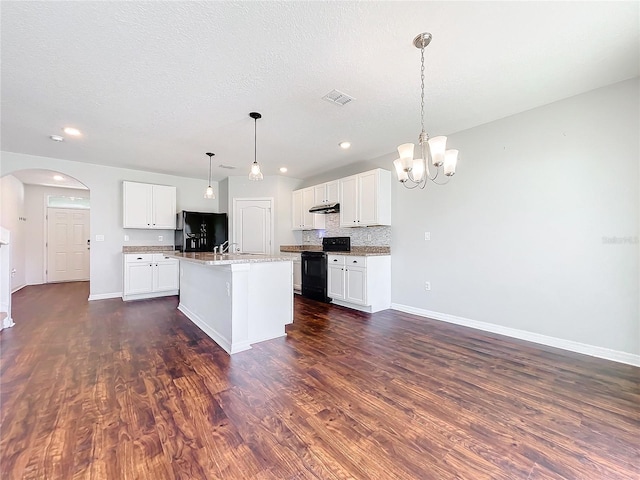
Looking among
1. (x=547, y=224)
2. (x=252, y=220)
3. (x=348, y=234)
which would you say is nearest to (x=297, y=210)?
(x=252, y=220)

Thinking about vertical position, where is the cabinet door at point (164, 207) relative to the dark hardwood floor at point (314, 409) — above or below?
above

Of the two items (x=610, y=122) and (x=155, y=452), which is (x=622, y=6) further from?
(x=155, y=452)

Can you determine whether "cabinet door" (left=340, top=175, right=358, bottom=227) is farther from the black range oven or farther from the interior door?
the interior door

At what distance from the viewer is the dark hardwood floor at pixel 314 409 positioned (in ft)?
4.41

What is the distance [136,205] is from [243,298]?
394 centimetres

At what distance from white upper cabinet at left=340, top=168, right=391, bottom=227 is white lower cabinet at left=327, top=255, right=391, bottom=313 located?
626mm

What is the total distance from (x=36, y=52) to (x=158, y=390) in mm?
2693

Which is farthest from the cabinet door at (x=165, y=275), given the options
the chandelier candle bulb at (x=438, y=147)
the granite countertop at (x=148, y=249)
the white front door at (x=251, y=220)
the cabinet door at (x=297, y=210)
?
the chandelier candle bulb at (x=438, y=147)

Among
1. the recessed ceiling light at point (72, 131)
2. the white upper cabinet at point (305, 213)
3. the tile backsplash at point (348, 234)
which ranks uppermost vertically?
the recessed ceiling light at point (72, 131)

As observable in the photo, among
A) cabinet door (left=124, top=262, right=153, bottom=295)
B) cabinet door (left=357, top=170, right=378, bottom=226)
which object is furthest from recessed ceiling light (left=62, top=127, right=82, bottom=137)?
cabinet door (left=357, top=170, right=378, bottom=226)

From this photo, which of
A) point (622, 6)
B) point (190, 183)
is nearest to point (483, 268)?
point (622, 6)

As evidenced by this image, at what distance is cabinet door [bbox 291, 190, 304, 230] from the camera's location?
5.89 meters

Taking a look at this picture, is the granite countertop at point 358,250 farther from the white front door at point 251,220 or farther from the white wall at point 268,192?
the white front door at point 251,220

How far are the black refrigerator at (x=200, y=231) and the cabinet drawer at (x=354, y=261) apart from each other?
294cm
